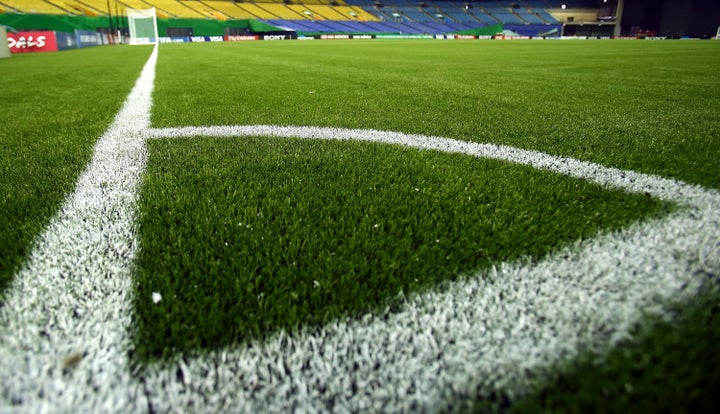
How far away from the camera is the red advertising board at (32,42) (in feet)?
59.1

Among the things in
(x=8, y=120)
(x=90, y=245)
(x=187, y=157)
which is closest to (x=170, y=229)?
(x=90, y=245)

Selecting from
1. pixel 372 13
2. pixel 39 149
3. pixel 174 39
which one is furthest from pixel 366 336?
pixel 372 13

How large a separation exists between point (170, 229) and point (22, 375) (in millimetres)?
550

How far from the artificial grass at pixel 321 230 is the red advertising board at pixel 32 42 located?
22.7 meters

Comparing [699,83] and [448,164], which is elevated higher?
[699,83]

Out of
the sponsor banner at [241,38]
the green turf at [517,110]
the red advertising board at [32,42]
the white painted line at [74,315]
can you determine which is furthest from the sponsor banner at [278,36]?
the white painted line at [74,315]

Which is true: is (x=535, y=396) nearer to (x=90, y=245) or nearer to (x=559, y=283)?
(x=559, y=283)

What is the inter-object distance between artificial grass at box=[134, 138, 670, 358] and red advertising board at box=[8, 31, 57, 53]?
22.7 m

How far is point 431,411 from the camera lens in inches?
24.9

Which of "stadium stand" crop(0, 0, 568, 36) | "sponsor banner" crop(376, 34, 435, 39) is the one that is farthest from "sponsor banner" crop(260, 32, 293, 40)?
"sponsor banner" crop(376, 34, 435, 39)

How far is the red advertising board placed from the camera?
18.0 meters

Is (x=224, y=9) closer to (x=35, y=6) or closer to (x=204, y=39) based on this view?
(x=204, y=39)

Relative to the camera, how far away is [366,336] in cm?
77

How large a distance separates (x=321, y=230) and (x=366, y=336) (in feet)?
1.50
